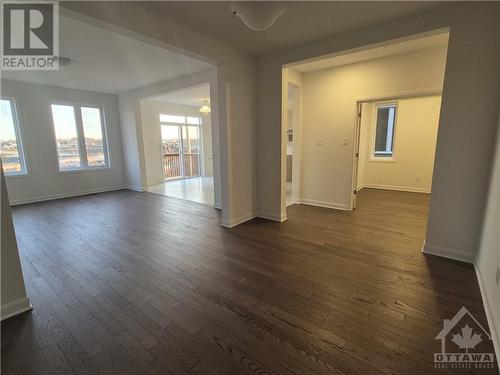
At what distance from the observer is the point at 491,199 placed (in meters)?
2.14

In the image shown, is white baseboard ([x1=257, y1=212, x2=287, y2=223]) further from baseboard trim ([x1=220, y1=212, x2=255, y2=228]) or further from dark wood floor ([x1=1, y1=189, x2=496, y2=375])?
dark wood floor ([x1=1, y1=189, x2=496, y2=375])

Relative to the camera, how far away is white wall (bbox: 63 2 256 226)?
232 cm

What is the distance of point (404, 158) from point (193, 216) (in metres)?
5.48

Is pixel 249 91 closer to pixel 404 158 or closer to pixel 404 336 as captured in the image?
pixel 404 336

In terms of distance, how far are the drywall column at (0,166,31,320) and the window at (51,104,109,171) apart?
5137 mm

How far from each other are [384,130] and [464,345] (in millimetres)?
6002

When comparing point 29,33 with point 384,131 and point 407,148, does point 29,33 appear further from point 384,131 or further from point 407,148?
point 407,148

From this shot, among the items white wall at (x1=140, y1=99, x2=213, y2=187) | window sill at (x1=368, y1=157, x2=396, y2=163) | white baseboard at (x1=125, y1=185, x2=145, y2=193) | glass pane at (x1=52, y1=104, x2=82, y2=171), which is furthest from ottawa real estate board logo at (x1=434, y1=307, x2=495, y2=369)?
glass pane at (x1=52, y1=104, x2=82, y2=171)

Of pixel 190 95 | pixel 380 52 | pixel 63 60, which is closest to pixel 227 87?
pixel 380 52

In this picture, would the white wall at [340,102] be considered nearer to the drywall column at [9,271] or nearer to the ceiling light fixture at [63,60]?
the ceiling light fixture at [63,60]

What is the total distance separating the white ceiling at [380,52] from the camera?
342 cm

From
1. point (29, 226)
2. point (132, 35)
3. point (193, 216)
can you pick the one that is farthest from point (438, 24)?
point (29, 226)

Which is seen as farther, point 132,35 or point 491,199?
point 132,35

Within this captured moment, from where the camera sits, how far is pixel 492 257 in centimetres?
187
